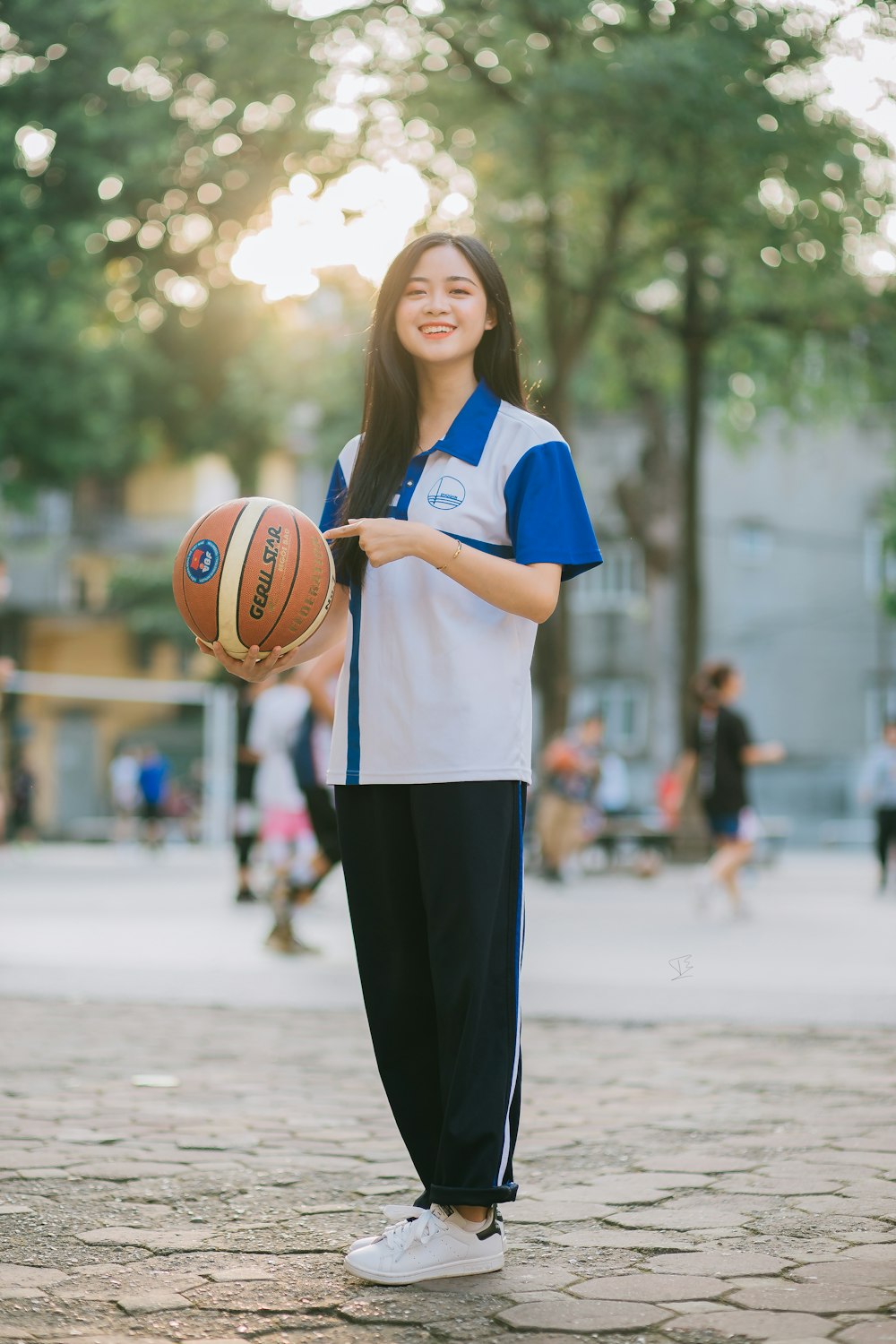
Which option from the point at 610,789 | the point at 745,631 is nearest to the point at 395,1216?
the point at 610,789

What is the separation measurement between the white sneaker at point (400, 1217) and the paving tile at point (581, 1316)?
338mm

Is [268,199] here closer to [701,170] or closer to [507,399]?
[701,170]

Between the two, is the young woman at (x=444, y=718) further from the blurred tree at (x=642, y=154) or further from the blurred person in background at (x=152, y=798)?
the blurred person in background at (x=152, y=798)

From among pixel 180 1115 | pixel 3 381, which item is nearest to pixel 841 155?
pixel 3 381

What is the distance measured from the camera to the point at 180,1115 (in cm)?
569

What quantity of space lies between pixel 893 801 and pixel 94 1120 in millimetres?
14776

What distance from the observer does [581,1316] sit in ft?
11.3

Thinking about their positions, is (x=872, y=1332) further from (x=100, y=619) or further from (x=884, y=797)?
(x=100, y=619)

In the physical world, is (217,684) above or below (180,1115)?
above

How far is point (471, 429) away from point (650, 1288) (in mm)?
1759

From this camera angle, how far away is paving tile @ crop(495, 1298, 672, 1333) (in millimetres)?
3381

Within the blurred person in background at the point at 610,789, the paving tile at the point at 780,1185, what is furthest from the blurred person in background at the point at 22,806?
the paving tile at the point at 780,1185

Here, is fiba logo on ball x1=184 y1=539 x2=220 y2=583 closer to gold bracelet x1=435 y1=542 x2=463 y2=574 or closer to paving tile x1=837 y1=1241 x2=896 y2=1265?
gold bracelet x1=435 y1=542 x2=463 y2=574

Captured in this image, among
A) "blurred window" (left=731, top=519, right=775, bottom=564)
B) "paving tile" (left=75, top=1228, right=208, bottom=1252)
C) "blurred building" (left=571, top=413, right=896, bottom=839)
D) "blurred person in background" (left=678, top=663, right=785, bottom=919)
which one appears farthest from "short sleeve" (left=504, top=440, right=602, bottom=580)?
"blurred window" (left=731, top=519, right=775, bottom=564)
